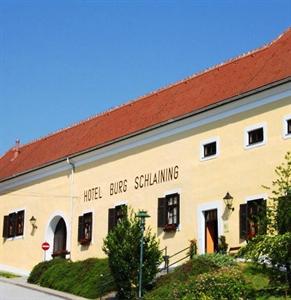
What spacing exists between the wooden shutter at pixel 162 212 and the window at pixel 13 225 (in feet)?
38.4

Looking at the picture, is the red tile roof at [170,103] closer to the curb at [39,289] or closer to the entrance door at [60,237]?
the entrance door at [60,237]

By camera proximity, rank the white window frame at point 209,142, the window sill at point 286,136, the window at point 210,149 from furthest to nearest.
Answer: the window at point 210,149
the white window frame at point 209,142
the window sill at point 286,136

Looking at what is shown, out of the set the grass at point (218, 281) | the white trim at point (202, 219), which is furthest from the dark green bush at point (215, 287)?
the white trim at point (202, 219)

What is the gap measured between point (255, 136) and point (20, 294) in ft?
33.4

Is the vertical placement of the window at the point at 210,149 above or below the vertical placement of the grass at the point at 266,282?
above

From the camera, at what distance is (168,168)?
29688 mm

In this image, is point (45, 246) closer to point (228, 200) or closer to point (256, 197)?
point (228, 200)

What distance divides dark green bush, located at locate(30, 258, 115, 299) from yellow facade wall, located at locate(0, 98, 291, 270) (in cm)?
258

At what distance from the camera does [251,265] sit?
72.4 ft

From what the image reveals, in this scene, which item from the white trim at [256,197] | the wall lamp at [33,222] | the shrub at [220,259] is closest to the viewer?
the shrub at [220,259]

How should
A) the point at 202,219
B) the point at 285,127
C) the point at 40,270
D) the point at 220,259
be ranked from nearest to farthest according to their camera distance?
the point at 220,259, the point at 285,127, the point at 202,219, the point at 40,270

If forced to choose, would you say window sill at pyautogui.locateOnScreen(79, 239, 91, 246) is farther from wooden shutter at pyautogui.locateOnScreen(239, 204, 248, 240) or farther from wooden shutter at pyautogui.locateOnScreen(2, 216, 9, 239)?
wooden shutter at pyautogui.locateOnScreen(239, 204, 248, 240)

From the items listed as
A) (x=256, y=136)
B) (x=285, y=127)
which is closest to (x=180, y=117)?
(x=256, y=136)

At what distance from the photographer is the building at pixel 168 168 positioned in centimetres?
2566
